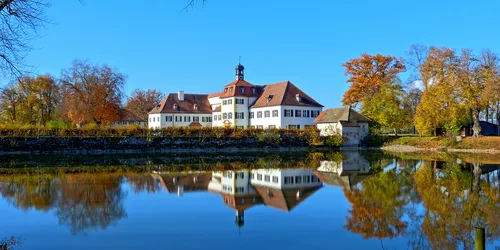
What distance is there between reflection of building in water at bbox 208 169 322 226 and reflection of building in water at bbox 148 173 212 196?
39cm

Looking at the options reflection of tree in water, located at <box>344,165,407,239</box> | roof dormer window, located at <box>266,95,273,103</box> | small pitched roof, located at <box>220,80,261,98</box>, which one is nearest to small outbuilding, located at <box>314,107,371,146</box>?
roof dormer window, located at <box>266,95,273,103</box>

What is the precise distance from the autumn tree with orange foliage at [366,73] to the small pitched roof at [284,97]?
456 cm

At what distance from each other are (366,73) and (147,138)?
28961mm

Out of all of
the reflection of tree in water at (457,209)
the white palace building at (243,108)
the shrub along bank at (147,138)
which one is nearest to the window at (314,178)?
the reflection of tree in water at (457,209)

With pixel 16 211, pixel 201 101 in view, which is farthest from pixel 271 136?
pixel 16 211

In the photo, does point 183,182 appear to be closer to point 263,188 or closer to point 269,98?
point 263,188

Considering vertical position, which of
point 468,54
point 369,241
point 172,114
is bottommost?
point 369,241

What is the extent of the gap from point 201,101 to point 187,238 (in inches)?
2294

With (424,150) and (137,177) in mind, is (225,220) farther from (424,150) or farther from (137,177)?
(424,150)

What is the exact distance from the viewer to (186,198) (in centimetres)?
1316

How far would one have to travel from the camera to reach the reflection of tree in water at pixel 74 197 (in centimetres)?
1005

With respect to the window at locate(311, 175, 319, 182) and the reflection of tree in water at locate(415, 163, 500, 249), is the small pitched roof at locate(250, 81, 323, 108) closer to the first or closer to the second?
the window at locate(311, 175, 319, 182)

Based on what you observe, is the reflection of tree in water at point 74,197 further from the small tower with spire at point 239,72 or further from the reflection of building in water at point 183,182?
the small tower with spire at point 239,72

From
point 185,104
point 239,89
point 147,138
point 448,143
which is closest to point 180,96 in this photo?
point 185,104
